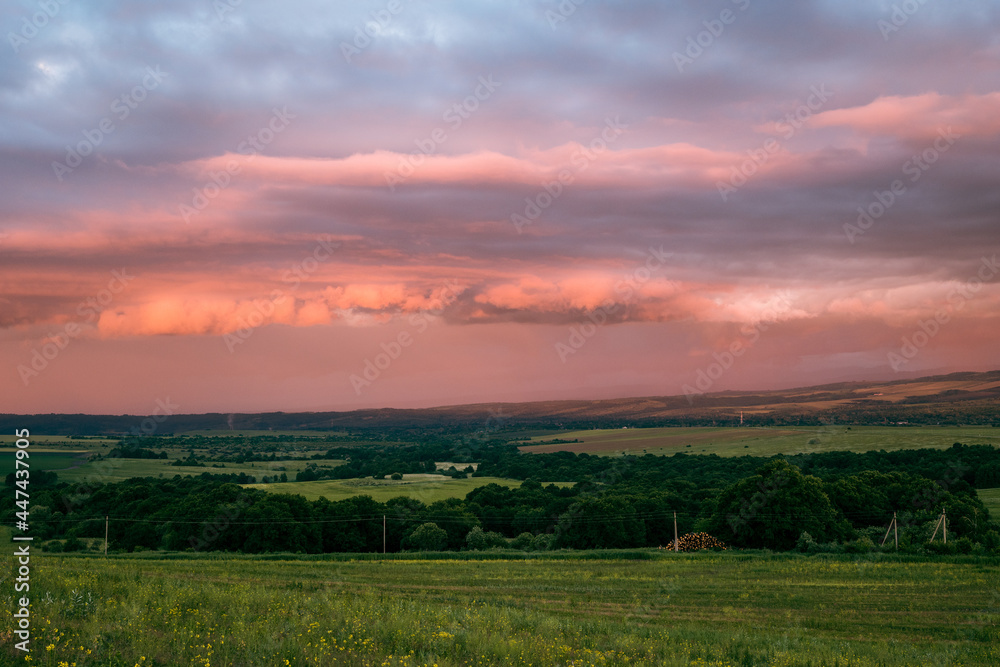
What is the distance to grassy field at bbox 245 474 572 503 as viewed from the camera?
94.4 metres

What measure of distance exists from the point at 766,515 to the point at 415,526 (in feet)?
111

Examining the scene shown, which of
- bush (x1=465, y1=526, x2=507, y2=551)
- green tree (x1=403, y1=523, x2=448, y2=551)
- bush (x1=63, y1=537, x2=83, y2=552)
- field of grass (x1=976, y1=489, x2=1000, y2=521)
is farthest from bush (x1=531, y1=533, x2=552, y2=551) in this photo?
field of grass (x1=976, y1=489, x2=1000, y2=521)

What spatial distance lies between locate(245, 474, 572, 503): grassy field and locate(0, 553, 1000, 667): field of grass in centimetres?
5860

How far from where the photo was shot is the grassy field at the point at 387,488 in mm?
94375

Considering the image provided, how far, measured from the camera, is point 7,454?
164m

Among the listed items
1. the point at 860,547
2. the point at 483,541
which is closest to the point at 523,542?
the point at 483,541

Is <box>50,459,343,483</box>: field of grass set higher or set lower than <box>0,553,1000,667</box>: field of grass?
lower

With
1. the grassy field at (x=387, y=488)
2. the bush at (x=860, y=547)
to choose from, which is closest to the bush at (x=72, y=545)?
the grassy field at (x=387, y=488)

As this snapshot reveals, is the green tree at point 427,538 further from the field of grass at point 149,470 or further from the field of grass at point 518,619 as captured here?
the field of grass at point 149,470

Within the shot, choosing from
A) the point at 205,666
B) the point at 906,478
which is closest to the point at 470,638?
the point at 205,666

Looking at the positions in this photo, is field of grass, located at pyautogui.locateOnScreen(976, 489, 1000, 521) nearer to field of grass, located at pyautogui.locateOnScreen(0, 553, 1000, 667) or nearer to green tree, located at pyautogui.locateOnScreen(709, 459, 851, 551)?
green tree, located at pyautogui.locateOnScreen(709, 459, 851, 551)

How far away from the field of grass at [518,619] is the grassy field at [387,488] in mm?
58596

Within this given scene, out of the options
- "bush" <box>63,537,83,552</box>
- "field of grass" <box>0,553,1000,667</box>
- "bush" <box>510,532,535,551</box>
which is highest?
"field of grass" <box>0,553,1000,667</box>

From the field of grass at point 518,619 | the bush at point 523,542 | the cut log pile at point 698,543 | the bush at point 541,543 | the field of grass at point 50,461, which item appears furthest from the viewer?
the field of grass at point 50,461
